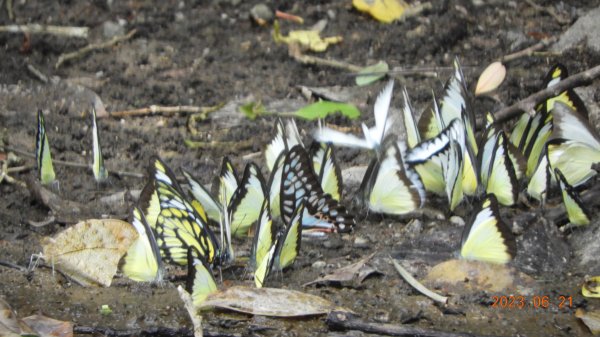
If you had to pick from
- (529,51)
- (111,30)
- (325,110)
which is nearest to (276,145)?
(325,110)

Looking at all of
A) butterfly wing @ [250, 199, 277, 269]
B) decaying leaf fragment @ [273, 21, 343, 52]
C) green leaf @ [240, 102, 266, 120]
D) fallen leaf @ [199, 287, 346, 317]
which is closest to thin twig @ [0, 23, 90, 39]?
decaying leaf fragment @ [273, 21, 343, 52]

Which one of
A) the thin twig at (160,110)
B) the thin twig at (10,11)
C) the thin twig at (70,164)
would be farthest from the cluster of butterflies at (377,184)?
the thin twig at (10,11)

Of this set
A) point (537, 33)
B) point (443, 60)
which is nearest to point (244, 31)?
point (443, 60)

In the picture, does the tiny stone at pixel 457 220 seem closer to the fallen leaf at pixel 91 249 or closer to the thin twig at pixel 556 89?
the thin twig at pixel 556 89

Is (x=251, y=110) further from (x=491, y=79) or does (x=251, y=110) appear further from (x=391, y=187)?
(x=391, y=187)

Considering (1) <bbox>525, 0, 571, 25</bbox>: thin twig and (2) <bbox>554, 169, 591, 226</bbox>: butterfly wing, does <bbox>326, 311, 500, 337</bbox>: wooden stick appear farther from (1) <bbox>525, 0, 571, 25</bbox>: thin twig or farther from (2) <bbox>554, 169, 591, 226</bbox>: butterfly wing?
(1) <bbox>525, 0, 571, 25</bbox>: thin twig

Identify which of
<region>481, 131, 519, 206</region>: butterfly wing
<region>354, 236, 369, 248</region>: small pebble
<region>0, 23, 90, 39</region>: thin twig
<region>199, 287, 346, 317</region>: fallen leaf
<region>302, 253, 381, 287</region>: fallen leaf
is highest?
<region>0, 23, 90, 39</region>: thin twig

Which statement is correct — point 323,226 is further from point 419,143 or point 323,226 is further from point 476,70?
point 476,70
